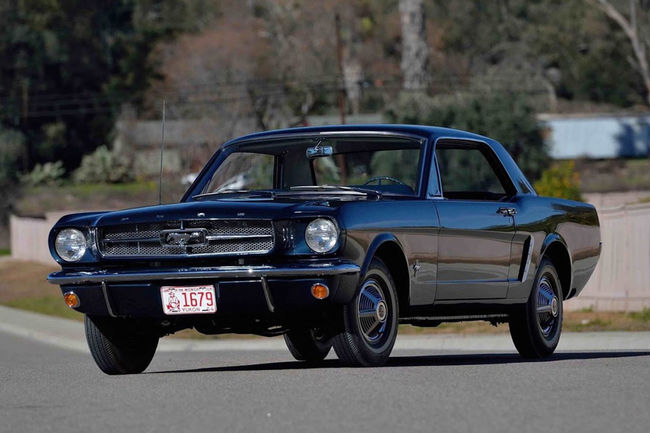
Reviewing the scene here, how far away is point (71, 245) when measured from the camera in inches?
391

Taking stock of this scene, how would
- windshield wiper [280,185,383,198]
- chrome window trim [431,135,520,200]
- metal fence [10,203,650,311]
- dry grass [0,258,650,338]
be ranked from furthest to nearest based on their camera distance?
metal fence [10,203,650,311]
dry grass [0,258,650,338]
chrome window trim [431,135,520,200]
windshield wiper [280,185,383,198]

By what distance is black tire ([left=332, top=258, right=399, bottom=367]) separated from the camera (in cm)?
930

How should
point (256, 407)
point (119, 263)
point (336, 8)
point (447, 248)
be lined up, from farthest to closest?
1. point (336, 8)
2. point (447, 248)
3. point (119, 263)
4. point (256, 407)

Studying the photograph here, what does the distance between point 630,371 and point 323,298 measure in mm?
2114

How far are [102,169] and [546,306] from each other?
68674 millimetres

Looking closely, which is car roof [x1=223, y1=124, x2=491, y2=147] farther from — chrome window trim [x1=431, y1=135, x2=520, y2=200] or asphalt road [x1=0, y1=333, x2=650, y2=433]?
asphalt road [x1=0, y1=333, x2=650, y2=433]

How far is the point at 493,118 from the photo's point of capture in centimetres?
5909

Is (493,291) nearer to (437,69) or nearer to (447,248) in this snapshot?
(447,248)

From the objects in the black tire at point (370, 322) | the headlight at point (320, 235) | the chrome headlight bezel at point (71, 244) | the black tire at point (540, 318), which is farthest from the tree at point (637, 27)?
the headlight at point (320, 235)

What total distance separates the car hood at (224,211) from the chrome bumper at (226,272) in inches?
12.7

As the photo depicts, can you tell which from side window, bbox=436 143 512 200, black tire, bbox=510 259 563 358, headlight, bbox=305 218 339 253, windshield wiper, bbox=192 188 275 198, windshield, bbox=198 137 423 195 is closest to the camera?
headlight, bbox=305 218 339 253

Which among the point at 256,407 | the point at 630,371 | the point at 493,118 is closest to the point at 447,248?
the point at 630,371

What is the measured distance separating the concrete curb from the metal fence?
3.03 meters

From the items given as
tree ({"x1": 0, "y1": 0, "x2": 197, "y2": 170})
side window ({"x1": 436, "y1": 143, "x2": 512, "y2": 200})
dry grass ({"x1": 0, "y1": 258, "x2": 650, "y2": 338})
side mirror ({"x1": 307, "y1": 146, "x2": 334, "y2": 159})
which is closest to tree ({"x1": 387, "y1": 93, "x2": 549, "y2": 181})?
side window ({"x1": 436, "y1": 143, "x2": 512, "y2": 200})
